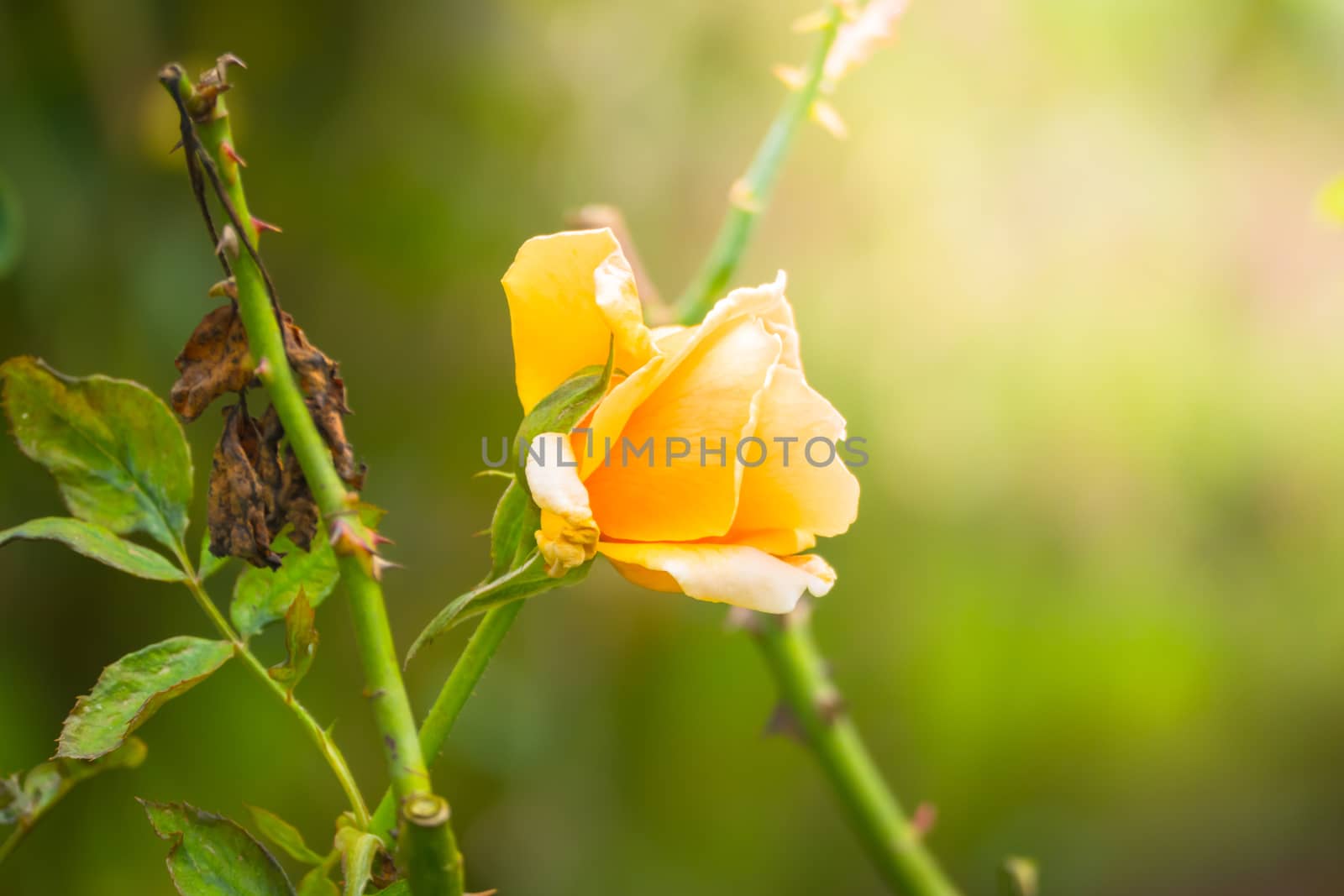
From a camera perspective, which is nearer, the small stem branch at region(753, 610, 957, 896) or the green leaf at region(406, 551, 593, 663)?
the green leaf at region(406, 551, 593, 663)

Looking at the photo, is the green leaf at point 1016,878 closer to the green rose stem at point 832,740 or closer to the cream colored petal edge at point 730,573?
the green rose stem at point 832,740

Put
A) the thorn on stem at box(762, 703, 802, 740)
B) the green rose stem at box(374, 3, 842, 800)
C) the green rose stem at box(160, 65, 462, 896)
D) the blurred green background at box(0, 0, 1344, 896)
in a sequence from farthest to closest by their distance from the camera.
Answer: the blurred green background at box(0, 0, 1344, 896) < the thorn on stem at box(762, 703, 802, 740) < the green rose stem at box(374, 3, 842, 800) < the green rose stem at box(160, 65, 462, 896)

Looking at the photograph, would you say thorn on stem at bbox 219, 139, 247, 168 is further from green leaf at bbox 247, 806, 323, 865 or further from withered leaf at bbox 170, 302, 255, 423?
green leaf at bbox 247, 806, 323, 865

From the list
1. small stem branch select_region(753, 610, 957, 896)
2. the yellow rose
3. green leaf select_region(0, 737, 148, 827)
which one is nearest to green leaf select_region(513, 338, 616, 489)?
the yellow rose

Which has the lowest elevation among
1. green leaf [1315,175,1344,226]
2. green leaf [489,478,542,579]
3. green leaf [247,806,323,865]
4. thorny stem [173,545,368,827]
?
green leaf [247,806,323,865]

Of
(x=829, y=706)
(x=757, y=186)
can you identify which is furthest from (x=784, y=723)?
(x=757, y=186)

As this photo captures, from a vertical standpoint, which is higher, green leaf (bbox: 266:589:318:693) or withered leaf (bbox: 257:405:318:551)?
withered leaf (bbox: 257:405:318:551)

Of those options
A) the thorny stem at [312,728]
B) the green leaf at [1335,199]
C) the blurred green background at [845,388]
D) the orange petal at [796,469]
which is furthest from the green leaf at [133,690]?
the blurred green background at [845,388]
